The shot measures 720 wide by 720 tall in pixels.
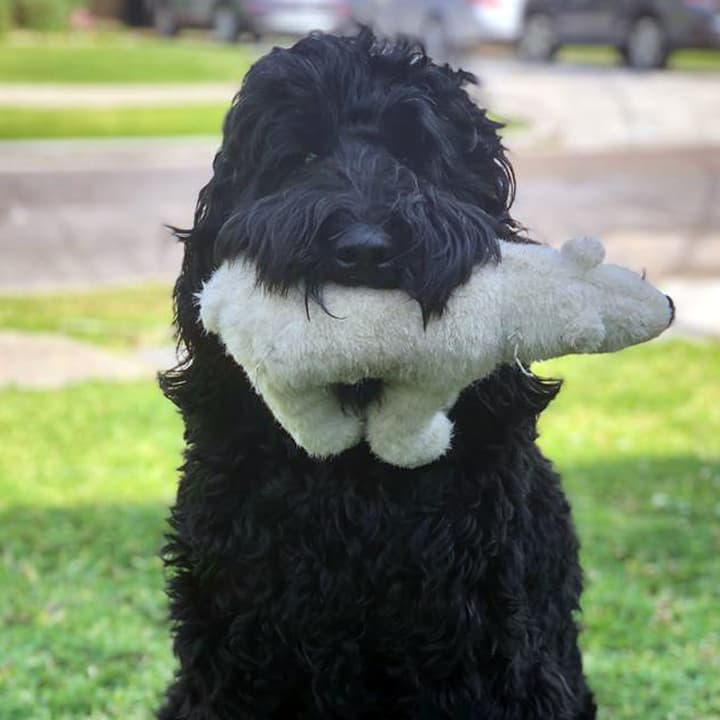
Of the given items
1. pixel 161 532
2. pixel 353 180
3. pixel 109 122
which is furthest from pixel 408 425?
pixel 109 122

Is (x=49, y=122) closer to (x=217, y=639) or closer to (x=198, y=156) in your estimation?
(x=198, y=156)

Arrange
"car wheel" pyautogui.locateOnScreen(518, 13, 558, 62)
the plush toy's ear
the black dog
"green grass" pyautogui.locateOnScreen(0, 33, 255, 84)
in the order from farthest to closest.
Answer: "car wheel" pyautogui.locateOnScreen(518, 13, 558, 62), "green grass" pyautogui.locateOnScreen(0, 33, 255, 84), the black dog, the plush toy's ear

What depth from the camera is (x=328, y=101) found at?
8.30 feet

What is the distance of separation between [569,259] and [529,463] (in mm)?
627

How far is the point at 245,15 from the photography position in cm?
2781

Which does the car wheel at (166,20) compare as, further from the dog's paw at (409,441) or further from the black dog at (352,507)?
the dog's paw at (409,441)

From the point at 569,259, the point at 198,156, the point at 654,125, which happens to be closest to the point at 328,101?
the point at 569,259

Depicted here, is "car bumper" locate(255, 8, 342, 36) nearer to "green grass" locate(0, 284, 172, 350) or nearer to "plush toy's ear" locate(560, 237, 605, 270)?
"green grass" locate(0, 284, 172, 350)

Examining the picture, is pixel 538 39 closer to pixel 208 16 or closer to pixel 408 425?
→ pixel 208 16

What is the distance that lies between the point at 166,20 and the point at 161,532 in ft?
92.1

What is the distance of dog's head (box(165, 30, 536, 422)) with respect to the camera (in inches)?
86.8

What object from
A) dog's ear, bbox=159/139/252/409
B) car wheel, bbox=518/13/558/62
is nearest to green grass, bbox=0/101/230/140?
car wheel, bbox=518/13/558/62

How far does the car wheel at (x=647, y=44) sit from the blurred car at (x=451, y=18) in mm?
3248

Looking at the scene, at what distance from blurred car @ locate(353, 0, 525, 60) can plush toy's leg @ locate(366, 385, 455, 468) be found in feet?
68.8
